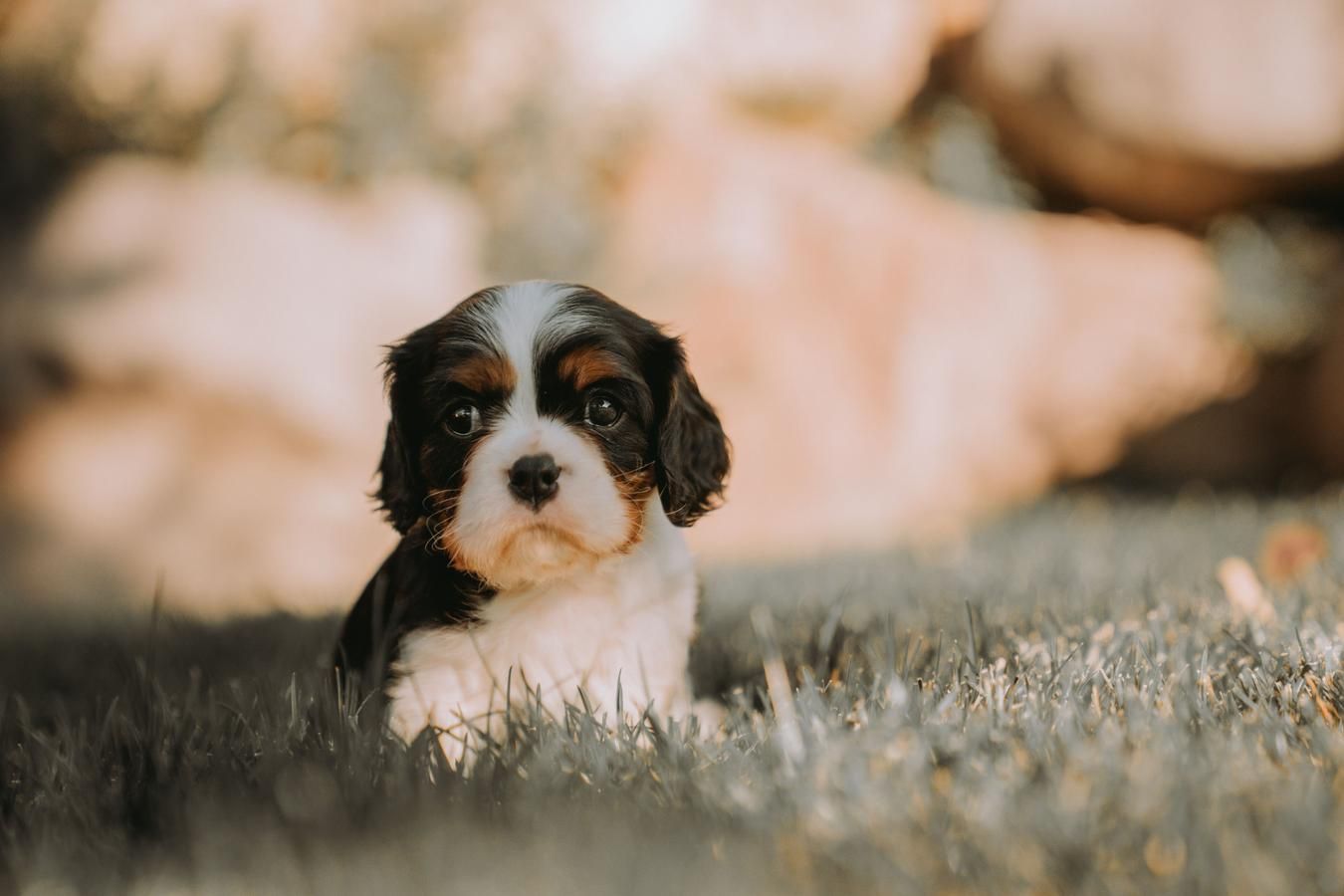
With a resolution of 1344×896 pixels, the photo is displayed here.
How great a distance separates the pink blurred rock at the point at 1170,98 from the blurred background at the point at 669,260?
0.02 m

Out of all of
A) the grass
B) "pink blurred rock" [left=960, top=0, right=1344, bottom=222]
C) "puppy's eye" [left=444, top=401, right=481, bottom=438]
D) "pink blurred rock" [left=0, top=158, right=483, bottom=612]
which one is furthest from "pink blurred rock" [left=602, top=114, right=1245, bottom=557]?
the grass

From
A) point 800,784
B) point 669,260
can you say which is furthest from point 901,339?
point 800,784

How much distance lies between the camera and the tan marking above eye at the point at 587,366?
91.1 inches

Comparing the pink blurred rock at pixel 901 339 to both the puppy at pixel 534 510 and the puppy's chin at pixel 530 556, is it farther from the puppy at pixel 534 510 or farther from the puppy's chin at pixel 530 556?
the puppy's chin at pixel 530 556

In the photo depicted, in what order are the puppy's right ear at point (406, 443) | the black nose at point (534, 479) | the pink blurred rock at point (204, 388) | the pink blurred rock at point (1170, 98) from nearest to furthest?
the black nose at point (534, 479) → the puppy's right ear at point (406, 443) → the pink blurred rock at point (204, 388) → the pink blurred rock at point (1170, 98)

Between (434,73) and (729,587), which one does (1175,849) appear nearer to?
(729,587)

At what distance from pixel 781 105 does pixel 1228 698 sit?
884 centimetres

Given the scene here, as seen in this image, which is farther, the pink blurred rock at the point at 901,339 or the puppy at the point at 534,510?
the pink blurred rock at the point at 901,339

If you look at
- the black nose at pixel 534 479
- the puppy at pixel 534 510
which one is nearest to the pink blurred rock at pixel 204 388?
the puppy at pixel 534 510

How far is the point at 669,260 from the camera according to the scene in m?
7.59

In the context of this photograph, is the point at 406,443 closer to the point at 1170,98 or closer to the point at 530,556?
the point at 530,556

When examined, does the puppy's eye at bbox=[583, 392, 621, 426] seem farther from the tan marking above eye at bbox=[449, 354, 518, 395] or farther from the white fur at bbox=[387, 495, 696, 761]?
the white fur at bbox=[387, 495, 696, 761]

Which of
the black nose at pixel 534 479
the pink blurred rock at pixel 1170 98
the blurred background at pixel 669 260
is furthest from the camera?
the pink blurred rock at pixel 1170 98

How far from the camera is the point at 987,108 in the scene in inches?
321
